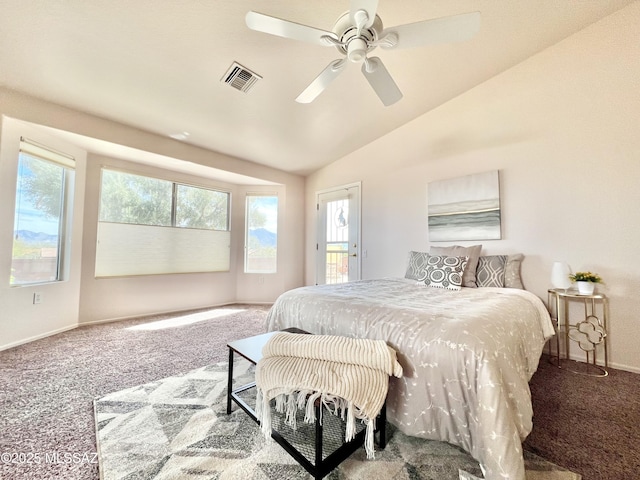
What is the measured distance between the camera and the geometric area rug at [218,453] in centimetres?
113

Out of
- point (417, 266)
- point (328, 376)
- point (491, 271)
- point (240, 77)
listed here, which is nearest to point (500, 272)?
point (491, 271)

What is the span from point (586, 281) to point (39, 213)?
5.58m

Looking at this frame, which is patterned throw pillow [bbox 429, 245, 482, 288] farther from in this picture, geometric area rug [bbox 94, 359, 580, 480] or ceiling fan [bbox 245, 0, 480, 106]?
ceiling fan [bbox 245, 0, 480, 106]

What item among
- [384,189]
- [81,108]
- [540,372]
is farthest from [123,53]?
[540,372]

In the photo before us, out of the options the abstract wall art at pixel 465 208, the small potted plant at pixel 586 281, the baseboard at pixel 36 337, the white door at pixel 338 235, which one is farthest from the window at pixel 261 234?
the small potted plant at pixel 586 281

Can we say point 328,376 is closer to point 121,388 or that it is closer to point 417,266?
point 121,388

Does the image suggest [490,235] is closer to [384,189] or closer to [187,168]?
[384,189]

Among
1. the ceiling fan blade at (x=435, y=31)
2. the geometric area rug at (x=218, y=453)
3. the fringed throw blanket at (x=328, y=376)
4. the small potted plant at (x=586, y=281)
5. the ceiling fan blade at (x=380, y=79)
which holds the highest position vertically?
the ceiling fan blade at (x=435, y=31)

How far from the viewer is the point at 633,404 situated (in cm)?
166

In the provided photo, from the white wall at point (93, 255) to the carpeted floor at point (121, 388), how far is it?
38 centimetres

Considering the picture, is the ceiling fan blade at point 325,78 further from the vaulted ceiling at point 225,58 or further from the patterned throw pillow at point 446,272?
the patterned throw pillow at point 446,272

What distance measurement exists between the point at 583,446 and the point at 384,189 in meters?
3.14

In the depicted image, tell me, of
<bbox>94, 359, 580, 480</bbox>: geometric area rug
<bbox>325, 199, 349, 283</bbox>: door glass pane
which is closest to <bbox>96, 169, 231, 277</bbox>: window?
<bbox>325, 199, 349, 283</bbox>: door glass pane

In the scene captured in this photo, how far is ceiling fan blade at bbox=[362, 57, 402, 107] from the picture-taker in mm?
1687
